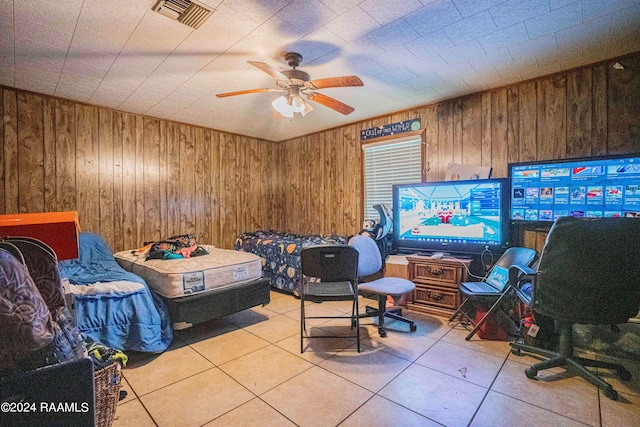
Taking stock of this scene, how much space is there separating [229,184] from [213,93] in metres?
1.88

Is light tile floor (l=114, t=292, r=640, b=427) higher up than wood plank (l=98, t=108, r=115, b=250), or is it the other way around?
wood plank (l=98, t=108, r=115, b=250)

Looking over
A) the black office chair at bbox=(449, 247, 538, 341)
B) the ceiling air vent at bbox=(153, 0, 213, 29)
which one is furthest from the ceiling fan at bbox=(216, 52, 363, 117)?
the black office chair at bbox=(449, 247, 538, 341)

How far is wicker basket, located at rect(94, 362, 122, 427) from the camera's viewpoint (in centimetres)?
139

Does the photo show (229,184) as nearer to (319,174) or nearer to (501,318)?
(319,174)

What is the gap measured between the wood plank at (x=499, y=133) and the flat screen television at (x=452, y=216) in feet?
0.95

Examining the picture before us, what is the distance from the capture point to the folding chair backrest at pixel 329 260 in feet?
7.89

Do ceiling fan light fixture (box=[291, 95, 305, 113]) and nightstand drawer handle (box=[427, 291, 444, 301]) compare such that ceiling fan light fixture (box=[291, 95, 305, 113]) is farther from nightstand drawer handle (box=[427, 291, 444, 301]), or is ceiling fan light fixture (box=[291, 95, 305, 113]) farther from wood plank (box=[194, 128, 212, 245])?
wood plank (box=[194, 128, 212, 245])

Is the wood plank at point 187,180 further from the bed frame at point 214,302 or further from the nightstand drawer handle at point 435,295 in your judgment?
the nightstand drawer handle at point 435,295

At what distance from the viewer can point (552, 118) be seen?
283cm

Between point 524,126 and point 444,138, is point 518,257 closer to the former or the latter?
point 524,126

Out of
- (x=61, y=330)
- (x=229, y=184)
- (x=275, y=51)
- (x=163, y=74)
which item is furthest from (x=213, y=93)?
(x=61, y=330)

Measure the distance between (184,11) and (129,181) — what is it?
2.77m

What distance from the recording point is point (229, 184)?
4.95m

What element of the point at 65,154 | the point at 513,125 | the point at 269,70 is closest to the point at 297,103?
the point at 269,70
